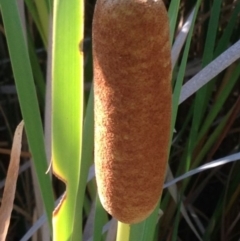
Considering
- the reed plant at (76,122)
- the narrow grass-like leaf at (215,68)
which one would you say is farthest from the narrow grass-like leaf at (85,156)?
the narrow grass-like leaf at (215,68)

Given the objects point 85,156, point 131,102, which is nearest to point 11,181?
point 85,156

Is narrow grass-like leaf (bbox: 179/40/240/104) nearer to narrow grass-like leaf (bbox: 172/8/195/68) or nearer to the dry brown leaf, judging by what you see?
narrow grass-like leaf (bbox: 172/8/195/68)

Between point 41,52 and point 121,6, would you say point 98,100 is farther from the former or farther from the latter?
point 41,52

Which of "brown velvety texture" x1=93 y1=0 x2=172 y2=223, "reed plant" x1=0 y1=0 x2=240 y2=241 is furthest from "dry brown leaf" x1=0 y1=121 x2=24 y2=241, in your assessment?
"brown velvety texture" x1=93 y1=0 x2=172 y2=223

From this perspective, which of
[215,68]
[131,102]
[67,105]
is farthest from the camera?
[215,68]

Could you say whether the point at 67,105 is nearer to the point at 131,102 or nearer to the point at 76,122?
the point at 76,122

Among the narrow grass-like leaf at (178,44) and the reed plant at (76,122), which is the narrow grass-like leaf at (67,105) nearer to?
the reed plant at (76,122)

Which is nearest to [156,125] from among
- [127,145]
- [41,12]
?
[127,145]
